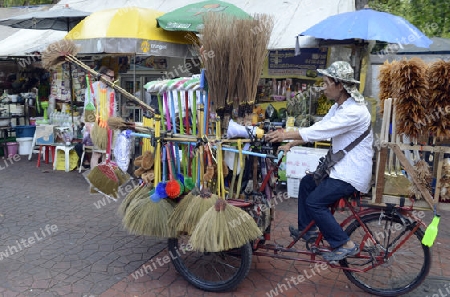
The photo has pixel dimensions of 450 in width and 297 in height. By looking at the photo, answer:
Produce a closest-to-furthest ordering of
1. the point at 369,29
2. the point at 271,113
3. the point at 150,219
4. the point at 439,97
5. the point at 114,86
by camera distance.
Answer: the point at 439,97 < the point at 150,219 < the point at 114,86 < the point at 369,29 < the point at 271,113

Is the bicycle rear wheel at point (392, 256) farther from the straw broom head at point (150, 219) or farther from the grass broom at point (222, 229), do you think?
the straw broom head at point (150, 219)

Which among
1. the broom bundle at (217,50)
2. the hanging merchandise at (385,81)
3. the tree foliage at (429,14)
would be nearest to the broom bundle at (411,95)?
the hanging merchandise at (385,81)

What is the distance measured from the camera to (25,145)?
8.86 meters

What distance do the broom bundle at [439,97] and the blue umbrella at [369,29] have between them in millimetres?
2651

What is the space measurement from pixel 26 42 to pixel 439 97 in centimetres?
989

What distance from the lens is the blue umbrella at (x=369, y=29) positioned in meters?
5.49

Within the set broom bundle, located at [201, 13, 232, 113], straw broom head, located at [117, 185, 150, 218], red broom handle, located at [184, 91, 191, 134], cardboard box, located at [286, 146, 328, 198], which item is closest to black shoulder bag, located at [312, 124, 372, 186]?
broom bundle, located at [201, 13, 232, 113]

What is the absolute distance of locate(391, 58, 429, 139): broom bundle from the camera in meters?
2.98

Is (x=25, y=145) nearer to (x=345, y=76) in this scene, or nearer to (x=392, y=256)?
(x=345, y=76)

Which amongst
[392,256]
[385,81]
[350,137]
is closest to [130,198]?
[350,137]

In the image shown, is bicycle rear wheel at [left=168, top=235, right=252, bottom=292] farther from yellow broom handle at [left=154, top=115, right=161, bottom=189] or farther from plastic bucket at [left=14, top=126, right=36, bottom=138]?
plastic bucket at [left=14, top=126, right=36, bottom=138]

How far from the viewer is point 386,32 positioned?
18.2 ft

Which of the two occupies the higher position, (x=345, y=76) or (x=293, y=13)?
(x=293, y=13)

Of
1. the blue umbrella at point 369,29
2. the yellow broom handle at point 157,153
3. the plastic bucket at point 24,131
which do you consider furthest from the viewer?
the plastic bucket at point 24,131
